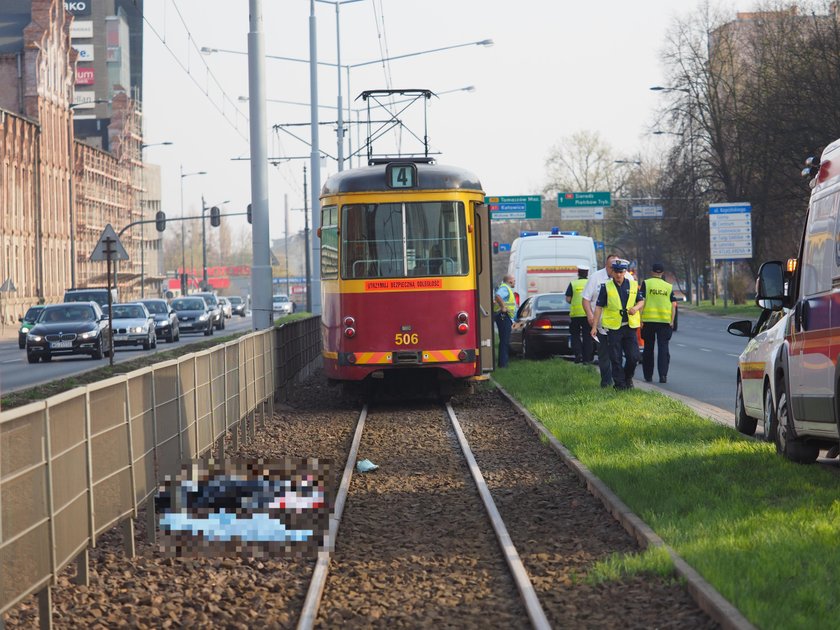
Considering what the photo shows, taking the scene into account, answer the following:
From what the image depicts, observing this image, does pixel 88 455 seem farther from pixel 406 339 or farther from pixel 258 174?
pixel 258 174

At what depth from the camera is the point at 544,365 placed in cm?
2798

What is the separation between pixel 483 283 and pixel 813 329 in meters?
10.3

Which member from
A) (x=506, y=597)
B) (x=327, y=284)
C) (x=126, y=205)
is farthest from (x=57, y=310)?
(x=126, y=205)

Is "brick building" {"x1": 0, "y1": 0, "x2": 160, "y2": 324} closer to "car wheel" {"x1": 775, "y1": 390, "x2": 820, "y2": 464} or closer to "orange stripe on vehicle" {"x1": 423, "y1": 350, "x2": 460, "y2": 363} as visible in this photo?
"orange stripe on vehicle" {"x1": 423, "y1": 350, "x2": 460, "y2": 363}

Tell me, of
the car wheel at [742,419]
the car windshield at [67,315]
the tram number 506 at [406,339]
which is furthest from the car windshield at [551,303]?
the car wheel at [742,419]

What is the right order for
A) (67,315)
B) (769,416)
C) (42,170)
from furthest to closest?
(42,170), (67,315), (769,416)

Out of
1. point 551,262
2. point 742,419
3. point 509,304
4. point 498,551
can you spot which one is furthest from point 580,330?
point 498,551

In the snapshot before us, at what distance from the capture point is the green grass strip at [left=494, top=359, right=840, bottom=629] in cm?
710

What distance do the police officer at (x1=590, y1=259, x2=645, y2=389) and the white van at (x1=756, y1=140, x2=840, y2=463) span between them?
8.05 metres

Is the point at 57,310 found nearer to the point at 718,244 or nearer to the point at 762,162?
the point at 762,162

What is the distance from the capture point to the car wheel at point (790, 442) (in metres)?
11.8

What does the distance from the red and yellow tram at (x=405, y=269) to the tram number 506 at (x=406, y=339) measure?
14 millimetres

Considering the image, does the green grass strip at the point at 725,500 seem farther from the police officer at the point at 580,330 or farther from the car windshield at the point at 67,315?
the car windshield at the point at 67,315

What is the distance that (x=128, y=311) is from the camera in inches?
1820
